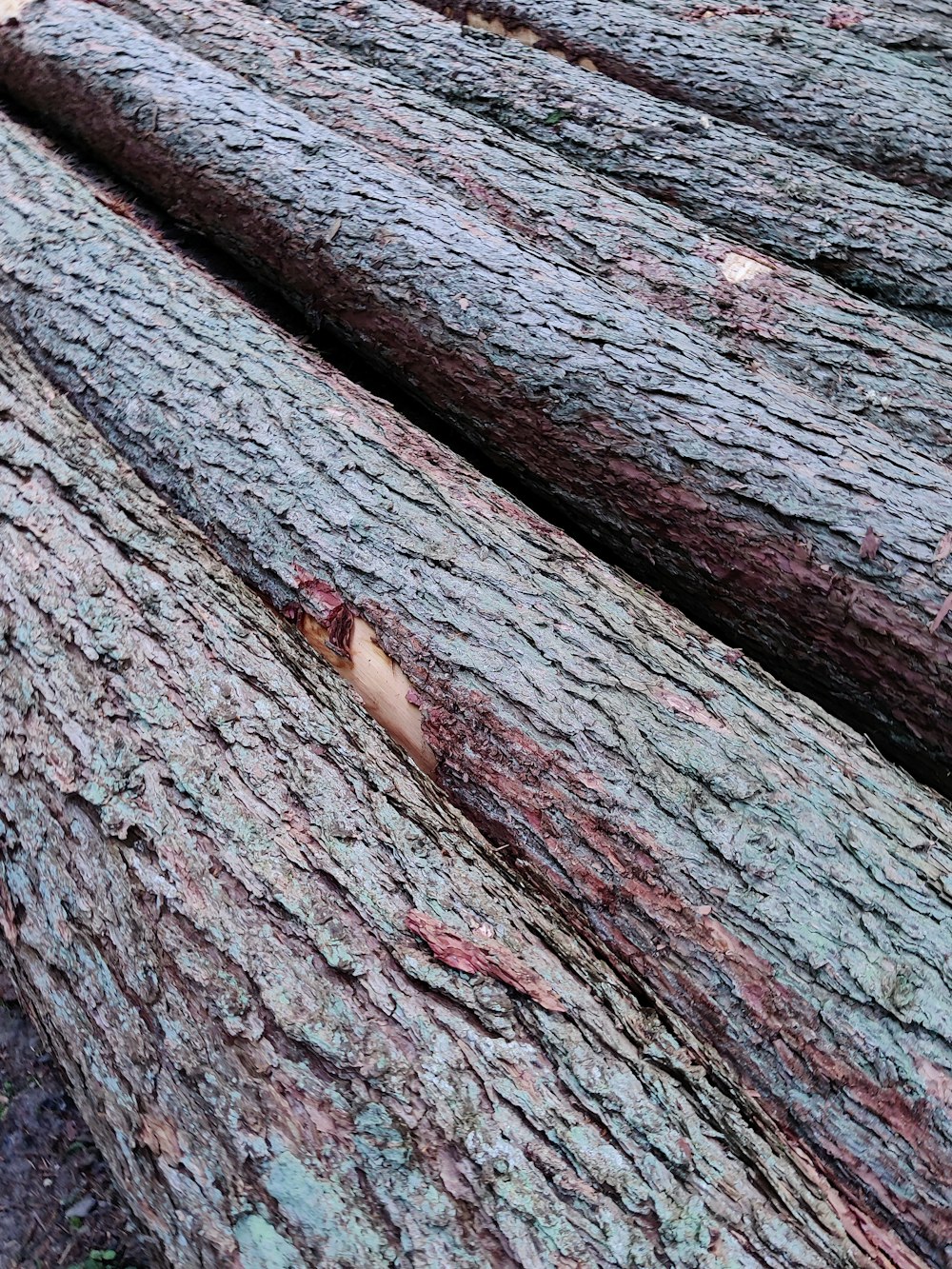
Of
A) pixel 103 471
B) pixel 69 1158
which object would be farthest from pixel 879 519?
pixel 69 1158

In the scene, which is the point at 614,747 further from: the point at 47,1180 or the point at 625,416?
the point at 47,1180

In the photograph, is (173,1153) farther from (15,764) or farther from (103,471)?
(103,471)

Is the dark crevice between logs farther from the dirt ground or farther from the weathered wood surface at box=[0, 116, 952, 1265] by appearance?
the dirt ground

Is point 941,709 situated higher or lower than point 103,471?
higher

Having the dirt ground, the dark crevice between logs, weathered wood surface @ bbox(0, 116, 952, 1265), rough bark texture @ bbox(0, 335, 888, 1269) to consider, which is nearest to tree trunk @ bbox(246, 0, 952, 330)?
the dark crevice between logs

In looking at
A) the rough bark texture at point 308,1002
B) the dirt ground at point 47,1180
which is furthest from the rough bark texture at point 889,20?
the dirt ground at point 47,1180

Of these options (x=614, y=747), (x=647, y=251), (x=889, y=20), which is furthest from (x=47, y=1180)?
(x=889, y=20)
